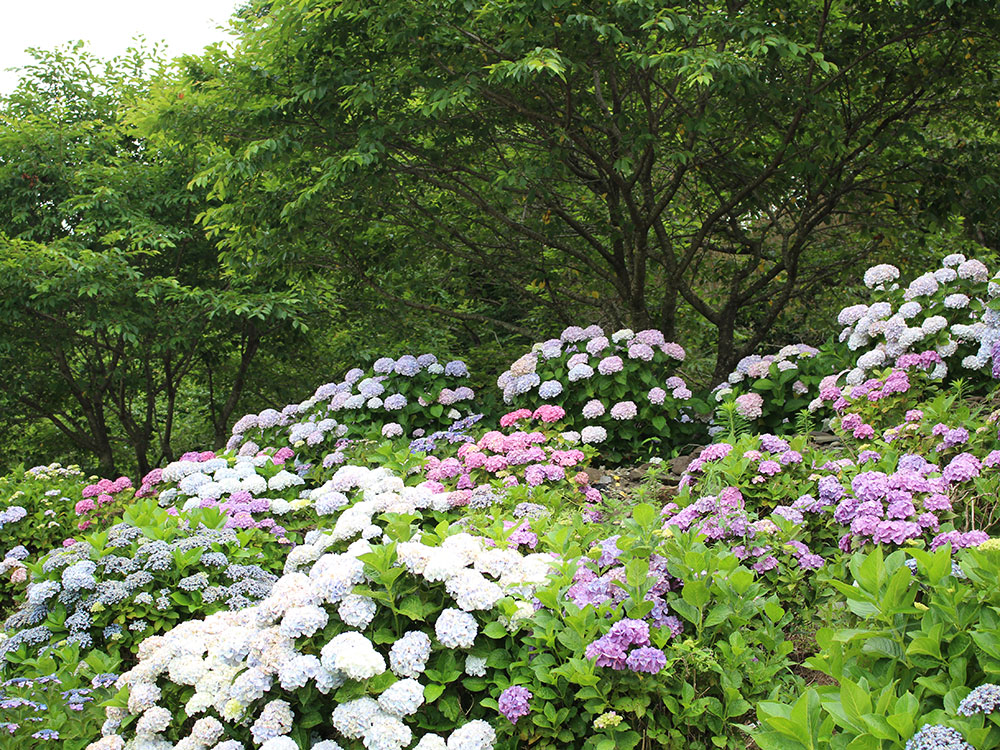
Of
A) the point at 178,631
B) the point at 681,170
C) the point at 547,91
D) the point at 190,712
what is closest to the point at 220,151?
the point at 547,91

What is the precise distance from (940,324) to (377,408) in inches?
145

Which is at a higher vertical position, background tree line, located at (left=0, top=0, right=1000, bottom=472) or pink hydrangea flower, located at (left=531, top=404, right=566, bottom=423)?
background tree line, located at (left=0, top=0, right=1000, bottom=472)

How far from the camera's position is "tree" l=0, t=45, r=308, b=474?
22.8ft

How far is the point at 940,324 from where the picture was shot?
172 inches

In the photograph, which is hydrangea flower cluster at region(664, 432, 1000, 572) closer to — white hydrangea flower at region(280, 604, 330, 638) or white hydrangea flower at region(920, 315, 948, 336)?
white hydrangea flower at region(920, 315, 948, 336)

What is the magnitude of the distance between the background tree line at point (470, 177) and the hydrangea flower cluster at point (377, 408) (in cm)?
85

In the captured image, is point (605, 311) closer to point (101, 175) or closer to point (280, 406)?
point (280, 406)

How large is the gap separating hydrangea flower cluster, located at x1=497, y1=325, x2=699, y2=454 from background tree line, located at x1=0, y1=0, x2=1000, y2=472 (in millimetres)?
773

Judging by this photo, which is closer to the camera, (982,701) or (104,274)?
(982,701)

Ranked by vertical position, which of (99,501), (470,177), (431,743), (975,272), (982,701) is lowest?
(431,743)

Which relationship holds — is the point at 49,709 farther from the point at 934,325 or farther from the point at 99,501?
the point at 934,325

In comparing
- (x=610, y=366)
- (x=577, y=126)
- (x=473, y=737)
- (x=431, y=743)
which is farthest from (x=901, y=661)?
(x=577, y=126)

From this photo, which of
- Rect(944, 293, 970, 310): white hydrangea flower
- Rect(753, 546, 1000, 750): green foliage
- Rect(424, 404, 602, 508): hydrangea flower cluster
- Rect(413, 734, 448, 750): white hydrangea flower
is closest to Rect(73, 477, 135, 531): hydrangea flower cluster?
Rect(424, 404, 602, 508): hydrangea flower cluster

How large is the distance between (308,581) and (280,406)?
7.09 m
